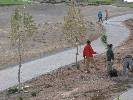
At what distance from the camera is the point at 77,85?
22125 millimetres

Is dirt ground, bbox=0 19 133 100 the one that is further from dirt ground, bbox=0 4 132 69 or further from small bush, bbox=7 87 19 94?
dirt ground, bbox=0 4 132 69

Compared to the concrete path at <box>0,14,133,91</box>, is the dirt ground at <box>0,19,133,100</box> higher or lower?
higher

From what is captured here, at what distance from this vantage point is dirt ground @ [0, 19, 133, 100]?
2001 cm

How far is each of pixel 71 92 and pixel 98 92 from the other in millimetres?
1179

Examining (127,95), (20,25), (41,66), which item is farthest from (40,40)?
(127,95)

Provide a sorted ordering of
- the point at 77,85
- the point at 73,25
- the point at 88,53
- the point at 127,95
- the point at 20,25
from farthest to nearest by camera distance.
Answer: the point at 73,25 → the point at 88,53 → the point at 77,85 → the point at 20,25 → the point at 127,95

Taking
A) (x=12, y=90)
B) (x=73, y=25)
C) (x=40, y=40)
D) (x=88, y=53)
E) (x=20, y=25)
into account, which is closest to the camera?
(x=20, y=25)

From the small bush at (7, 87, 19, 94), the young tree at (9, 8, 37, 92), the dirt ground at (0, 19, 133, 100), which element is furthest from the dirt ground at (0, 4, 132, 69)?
the young tree at (9, 8, 37, 92)

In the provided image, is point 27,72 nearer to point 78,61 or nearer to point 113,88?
point 78,61

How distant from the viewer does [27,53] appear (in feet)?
110

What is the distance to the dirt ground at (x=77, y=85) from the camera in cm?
2001

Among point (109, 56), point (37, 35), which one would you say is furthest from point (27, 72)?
point (37, 35)

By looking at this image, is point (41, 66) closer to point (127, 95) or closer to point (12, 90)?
point (12, 90)

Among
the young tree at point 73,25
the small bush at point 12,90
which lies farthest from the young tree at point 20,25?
the young tree at point 73,25
